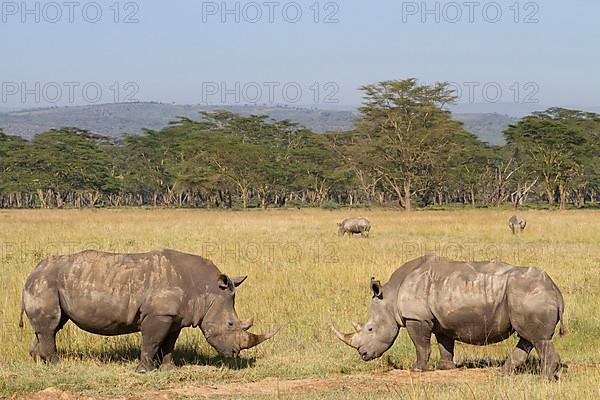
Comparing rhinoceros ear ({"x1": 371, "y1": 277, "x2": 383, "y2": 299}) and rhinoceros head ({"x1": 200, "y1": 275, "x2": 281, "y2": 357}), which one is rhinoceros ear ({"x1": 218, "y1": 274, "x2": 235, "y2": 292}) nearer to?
rhinoceros head ({"x1": 200, "y1": 275, "x2": 281, "y2": 357})

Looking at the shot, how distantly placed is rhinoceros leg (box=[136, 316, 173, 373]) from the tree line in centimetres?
4247

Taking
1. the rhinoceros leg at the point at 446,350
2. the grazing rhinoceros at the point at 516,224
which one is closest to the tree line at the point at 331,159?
the grazing rhinoceros at the point at 516,224

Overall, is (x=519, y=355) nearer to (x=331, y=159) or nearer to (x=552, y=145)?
(x=552, y=145)

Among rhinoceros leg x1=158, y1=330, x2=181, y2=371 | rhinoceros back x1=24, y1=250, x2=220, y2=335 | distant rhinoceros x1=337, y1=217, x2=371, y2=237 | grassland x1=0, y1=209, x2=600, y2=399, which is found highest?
rhinoceros back x1=24, y1=250, x2=220, y2=335

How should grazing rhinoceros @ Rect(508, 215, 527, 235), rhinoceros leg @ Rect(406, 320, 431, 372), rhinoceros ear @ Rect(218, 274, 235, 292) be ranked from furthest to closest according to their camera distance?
grazing rhinoceros @ Rect(508, 215, 527, 235) → rhinoceros ear @ Rect(218, 274, 235, 292) → rhinoceros leg @ Rect(406, 320, 431, 372)

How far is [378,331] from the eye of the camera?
870 centimetres

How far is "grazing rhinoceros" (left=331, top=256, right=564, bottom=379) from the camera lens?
779 cm

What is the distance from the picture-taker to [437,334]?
8742 mm

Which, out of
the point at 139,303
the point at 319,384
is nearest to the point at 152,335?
the point at 139,303

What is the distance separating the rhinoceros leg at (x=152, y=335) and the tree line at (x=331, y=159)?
42.5m

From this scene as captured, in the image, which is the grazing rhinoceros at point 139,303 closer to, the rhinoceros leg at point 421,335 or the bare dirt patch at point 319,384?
the bare dirt patch at point 319,384

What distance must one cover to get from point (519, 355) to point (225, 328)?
3.06 meters

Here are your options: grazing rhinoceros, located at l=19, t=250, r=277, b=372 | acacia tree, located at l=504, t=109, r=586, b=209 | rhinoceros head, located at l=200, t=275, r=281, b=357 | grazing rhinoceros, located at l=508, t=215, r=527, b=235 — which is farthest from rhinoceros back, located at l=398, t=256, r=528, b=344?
acacia tree, located at l=504, t=109, r=586, b=209

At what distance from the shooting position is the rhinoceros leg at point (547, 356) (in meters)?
7.77
